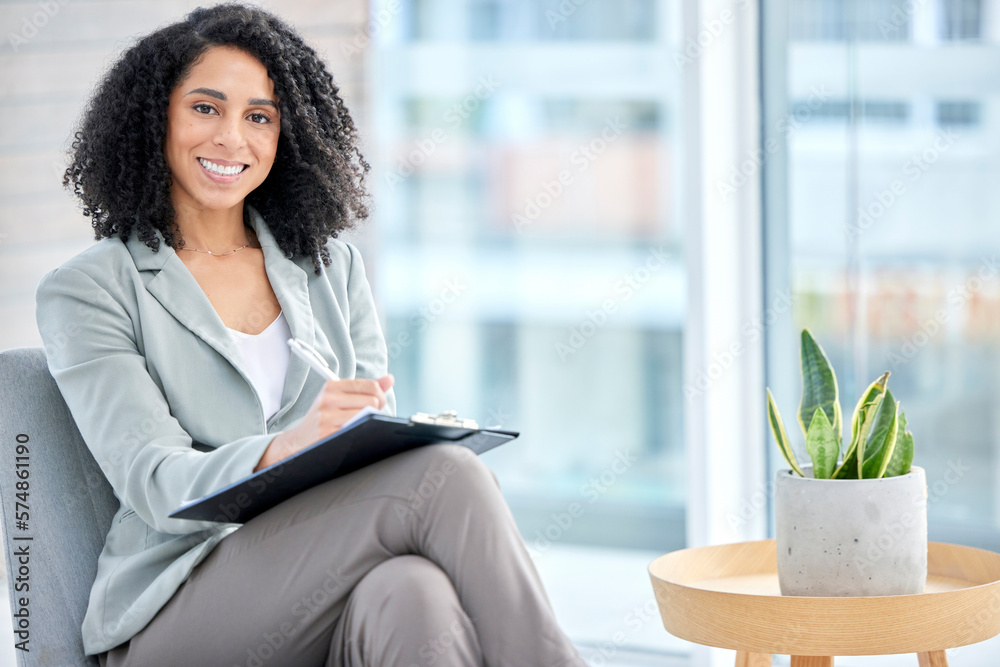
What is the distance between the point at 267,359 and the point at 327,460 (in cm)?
41

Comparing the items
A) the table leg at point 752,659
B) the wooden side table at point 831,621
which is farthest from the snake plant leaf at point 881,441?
the table leg at point 752,659

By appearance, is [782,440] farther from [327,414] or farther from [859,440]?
[327,414]

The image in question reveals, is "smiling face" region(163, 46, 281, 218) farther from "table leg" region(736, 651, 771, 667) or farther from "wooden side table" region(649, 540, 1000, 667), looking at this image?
"table leg" region(736, 651, 771, 667)

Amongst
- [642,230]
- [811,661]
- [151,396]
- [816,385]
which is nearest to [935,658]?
[811,661]

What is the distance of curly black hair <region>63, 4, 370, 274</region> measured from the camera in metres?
1.53

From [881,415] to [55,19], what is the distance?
7.81ft

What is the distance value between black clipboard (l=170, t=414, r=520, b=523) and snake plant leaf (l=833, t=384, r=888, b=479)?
46cm

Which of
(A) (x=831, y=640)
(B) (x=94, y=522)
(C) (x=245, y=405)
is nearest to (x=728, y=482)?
(A) (x=831, y=640)

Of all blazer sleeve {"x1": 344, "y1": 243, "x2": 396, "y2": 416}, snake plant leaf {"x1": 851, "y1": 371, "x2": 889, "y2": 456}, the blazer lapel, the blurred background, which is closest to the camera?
snake plant leaf {"x1": 851, "y1": 371, "x2": 889, "y2": 456}

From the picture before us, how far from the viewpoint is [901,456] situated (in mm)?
1335

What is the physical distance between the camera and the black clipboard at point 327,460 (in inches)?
43.3

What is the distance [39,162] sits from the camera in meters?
2.73

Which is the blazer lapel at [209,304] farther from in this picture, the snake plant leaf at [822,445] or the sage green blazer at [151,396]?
the snake plant leaf at [822,445]

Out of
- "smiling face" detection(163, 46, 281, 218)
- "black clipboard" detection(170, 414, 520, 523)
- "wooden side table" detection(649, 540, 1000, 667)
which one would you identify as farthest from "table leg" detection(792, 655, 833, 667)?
"smiling face" detection(163, 46, 281, 218)
